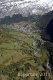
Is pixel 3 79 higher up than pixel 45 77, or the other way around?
pixel 3 79

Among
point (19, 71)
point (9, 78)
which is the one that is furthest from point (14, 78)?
point (19, 71)

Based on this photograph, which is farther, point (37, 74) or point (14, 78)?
point (37, 74)

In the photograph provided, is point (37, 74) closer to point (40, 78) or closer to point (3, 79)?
point (40, 78)

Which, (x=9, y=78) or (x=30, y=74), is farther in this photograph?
(x=30, y=74)

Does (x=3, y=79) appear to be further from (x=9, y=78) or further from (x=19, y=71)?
(x=19, y=71)

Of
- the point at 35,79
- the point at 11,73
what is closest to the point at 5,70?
the point at 11,73

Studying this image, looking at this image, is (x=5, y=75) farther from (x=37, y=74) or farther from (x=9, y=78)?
(x=37, y=74)

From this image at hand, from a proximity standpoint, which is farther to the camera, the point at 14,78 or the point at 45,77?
the point at 45,77
